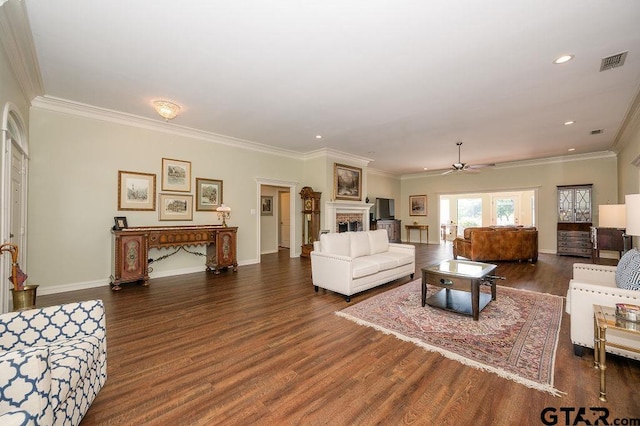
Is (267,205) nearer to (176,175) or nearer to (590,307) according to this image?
(176,175)

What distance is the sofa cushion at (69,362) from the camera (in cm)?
124

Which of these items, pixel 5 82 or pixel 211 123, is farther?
pixel 211 123

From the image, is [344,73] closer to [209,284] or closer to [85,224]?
[209,284]

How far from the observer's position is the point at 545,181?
8102mm

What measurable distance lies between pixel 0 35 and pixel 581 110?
7.25 metres

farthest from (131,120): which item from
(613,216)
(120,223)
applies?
(613,216)

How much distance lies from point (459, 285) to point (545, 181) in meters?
7.34

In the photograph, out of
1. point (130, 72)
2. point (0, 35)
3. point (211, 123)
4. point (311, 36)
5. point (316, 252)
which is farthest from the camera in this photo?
point (211, 123)

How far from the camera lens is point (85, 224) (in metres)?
4.37

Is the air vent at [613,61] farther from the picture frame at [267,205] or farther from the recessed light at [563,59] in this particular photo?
the picture frame at [267,205]

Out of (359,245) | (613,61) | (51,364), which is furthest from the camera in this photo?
(359,245)

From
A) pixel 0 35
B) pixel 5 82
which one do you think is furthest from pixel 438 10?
pixel 5 82

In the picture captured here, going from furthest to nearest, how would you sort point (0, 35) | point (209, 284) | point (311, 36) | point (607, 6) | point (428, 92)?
point (209, 284)
point (428, 92)
point (311, 36)
point (0, 35)
point (607, 6)

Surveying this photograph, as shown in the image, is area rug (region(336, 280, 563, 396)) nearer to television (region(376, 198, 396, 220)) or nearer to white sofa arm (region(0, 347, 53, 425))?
white sofa arm (region(0, 347, 53, 425))
